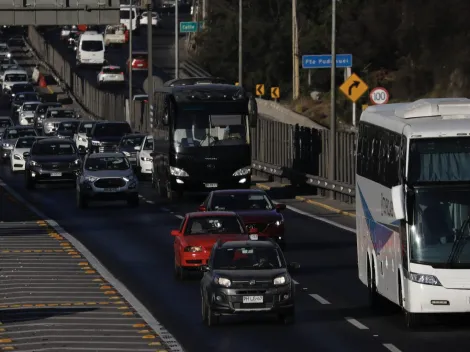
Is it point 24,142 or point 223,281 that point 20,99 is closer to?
point 24,142

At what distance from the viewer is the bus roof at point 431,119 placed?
25438mm

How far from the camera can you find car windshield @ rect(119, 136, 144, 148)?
6856cm

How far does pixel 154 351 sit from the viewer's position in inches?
918

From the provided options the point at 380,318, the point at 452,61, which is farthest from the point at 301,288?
the point at 452,61

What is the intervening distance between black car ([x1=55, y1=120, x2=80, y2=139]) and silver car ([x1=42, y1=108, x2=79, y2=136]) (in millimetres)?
1488

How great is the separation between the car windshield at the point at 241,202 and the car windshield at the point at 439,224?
12.5 m

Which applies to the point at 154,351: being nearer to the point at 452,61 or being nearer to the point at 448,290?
the point at 448,290

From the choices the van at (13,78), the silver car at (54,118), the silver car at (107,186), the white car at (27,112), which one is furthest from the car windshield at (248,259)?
the van at (13,78)

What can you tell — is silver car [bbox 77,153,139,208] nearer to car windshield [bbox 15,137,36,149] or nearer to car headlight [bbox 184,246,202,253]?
car windshield [bbox 15,137,36,149]

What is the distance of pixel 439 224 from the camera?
2505 cm

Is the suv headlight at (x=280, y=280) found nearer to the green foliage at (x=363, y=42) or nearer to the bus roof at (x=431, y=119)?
the bus roof at (x=431, y=119)

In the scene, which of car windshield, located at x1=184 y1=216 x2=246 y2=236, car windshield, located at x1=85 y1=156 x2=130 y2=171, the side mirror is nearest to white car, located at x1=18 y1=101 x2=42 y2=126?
car windshield, located at x1=85 y1=156 x2=130 y2=171

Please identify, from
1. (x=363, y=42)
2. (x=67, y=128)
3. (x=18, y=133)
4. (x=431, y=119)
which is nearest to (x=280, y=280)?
(x=431, y=119)

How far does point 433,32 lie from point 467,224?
6973 centimetres
